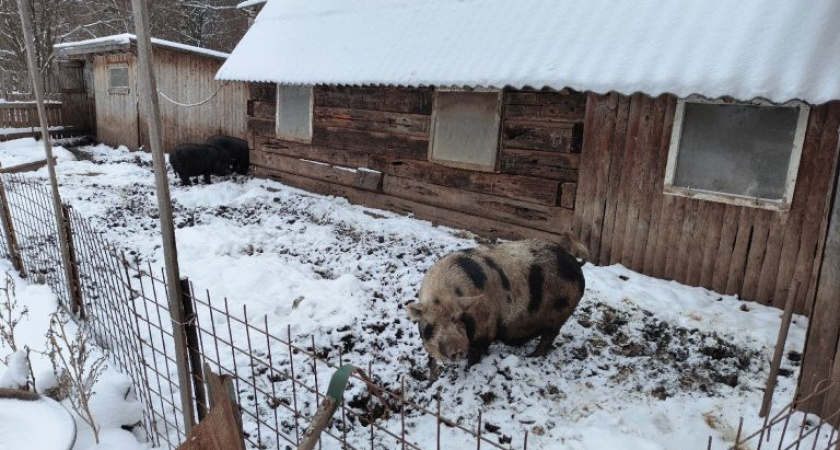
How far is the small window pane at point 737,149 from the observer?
17.2ft

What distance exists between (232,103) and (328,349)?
11.0m

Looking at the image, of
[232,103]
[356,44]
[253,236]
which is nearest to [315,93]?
[356,44]

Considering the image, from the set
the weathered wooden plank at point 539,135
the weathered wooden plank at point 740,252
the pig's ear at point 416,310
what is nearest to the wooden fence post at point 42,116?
the pig's ear at point 416,310

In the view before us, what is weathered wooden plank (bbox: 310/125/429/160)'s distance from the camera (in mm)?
8578

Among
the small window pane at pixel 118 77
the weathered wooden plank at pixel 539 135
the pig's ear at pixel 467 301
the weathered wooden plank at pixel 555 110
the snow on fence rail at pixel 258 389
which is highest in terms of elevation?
the small window pane at pixel 118 77

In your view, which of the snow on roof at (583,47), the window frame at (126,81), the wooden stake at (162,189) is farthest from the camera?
the window frame at (126,81)

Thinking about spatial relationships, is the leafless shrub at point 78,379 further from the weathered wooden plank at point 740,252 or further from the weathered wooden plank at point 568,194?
the weathered wooden plank at point 740,252

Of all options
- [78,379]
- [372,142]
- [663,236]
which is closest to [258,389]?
[78,379]

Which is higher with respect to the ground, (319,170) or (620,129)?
(620,129)

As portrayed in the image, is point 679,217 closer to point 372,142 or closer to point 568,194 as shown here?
point 568,194

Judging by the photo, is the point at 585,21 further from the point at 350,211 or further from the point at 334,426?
the point at 334,426

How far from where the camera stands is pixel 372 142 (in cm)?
926

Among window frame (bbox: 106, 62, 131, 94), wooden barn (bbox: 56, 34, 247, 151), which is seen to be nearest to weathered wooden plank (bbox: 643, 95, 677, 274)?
wooden barn (bbox: 56, 34, 247, 151)

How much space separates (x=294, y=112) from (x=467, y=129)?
4.48 metres
